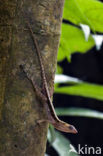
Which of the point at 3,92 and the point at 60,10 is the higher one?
the point at 60,10

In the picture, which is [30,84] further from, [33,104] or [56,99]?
[56,99]

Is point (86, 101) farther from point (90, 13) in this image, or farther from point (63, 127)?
point (63, 127)

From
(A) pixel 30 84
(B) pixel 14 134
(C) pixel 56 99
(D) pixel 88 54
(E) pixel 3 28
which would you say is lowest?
(C) pixel 56 99

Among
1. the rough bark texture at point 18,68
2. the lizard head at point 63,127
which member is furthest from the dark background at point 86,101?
the rough bark texture at point 18,68

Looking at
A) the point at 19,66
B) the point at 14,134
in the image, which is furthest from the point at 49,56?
the point at 14,134

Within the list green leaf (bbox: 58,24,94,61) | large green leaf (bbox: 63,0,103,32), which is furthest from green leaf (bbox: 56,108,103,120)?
large green leaf (bbox: 63,0,103,32)

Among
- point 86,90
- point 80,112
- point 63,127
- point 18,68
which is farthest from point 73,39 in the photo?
point 18,68
